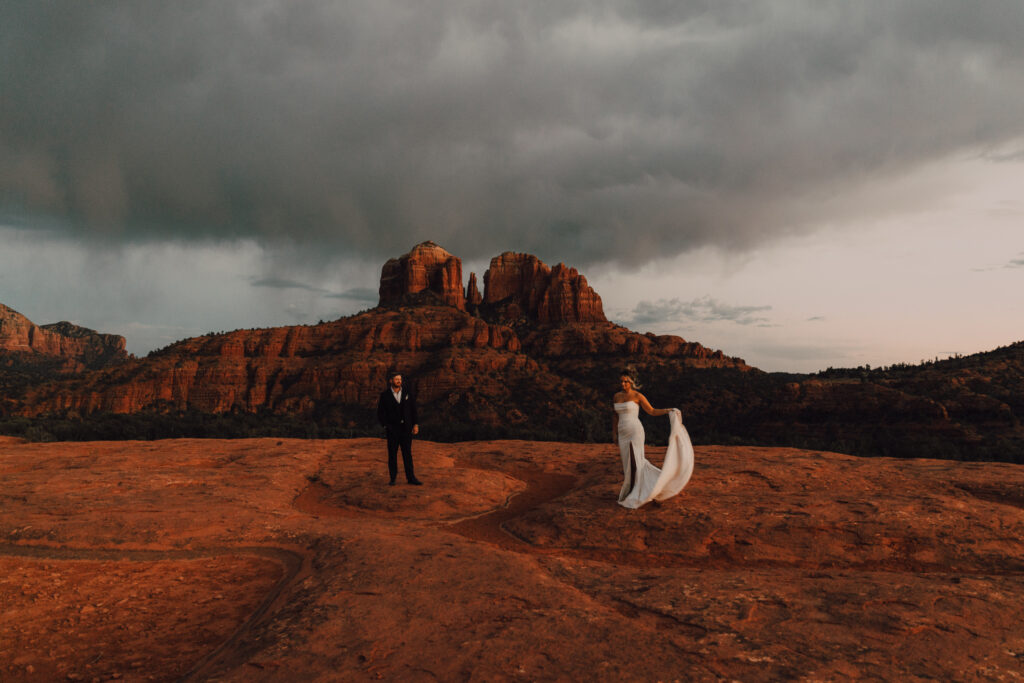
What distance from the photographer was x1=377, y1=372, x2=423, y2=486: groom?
11.5m

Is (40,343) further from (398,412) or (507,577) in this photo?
(507,577)

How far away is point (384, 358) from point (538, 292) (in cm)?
5471

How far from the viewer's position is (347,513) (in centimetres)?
1039

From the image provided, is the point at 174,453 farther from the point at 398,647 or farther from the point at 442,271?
the point at 442,271

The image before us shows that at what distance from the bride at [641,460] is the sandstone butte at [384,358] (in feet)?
196

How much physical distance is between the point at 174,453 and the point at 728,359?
106 m

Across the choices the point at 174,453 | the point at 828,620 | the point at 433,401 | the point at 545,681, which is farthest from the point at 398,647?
the point at 433,401

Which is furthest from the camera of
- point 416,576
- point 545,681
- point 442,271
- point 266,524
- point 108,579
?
point 442,271

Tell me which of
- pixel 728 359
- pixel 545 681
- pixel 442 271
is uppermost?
pixel 442 271

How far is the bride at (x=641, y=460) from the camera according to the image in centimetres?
944

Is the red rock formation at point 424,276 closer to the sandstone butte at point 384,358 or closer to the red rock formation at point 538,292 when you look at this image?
the sandstone butte at point 384,358

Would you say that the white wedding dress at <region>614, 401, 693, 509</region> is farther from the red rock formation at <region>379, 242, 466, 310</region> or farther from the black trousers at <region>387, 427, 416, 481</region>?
the red rock formation at <region>379, 242, 466, 310</region>

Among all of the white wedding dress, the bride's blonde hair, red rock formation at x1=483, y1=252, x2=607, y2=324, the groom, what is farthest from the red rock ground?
red rock formation at x1=483, y1=252, x2=607, y2=324

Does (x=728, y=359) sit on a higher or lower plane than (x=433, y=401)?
higher
